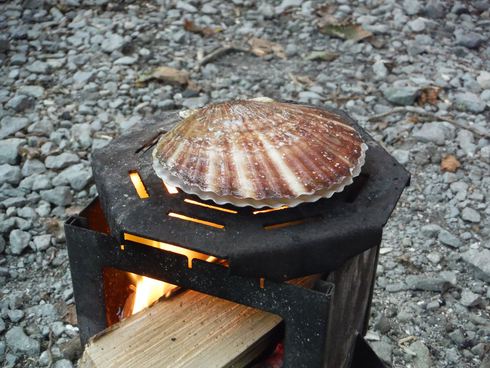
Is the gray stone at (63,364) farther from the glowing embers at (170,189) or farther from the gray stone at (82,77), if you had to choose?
the gray stone at (82,77)

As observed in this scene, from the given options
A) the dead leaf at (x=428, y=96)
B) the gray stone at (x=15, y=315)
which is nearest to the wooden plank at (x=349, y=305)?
the gray stone at (x=15, y=315)

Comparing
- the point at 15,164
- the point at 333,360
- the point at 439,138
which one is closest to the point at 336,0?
the point at 439,138

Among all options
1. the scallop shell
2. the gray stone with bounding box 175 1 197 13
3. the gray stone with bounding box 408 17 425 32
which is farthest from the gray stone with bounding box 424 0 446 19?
the scallop shell

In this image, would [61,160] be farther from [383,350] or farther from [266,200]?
[266,200]

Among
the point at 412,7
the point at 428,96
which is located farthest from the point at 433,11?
the point at 428,96

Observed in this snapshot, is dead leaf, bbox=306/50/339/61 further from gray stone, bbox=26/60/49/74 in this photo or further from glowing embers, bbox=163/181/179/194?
glowing embers, bbox=163/181/179/194

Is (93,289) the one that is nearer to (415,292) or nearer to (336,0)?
(415,292)
